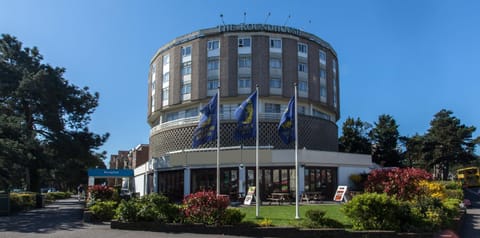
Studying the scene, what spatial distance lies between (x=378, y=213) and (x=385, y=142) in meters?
58.0

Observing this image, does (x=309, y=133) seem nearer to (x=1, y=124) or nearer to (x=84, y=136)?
(x=84, y=136)

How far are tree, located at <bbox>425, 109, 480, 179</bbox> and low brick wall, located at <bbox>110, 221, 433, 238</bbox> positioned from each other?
5997cm

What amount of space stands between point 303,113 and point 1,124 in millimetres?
30562

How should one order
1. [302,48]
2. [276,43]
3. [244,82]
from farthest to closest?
[302,48] < [276,43] < [244,82]

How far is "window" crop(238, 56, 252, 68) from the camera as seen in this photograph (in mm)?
48312

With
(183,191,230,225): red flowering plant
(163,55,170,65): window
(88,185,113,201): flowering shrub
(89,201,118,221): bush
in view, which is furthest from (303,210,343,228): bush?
(163,55,170,65): window

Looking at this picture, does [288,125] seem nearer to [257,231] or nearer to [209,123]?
[209,123]

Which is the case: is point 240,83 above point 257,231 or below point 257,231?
above

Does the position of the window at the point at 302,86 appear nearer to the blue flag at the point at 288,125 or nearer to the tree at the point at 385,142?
the tree at the point at 385,142

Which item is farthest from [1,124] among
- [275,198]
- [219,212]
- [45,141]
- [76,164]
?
[219,212]

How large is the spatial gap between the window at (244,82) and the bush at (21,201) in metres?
23.6

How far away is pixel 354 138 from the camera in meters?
69.6

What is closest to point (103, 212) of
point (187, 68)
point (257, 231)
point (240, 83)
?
point (257, 231)

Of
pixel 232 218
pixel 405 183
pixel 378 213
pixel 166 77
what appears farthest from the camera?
pixel 166 77
